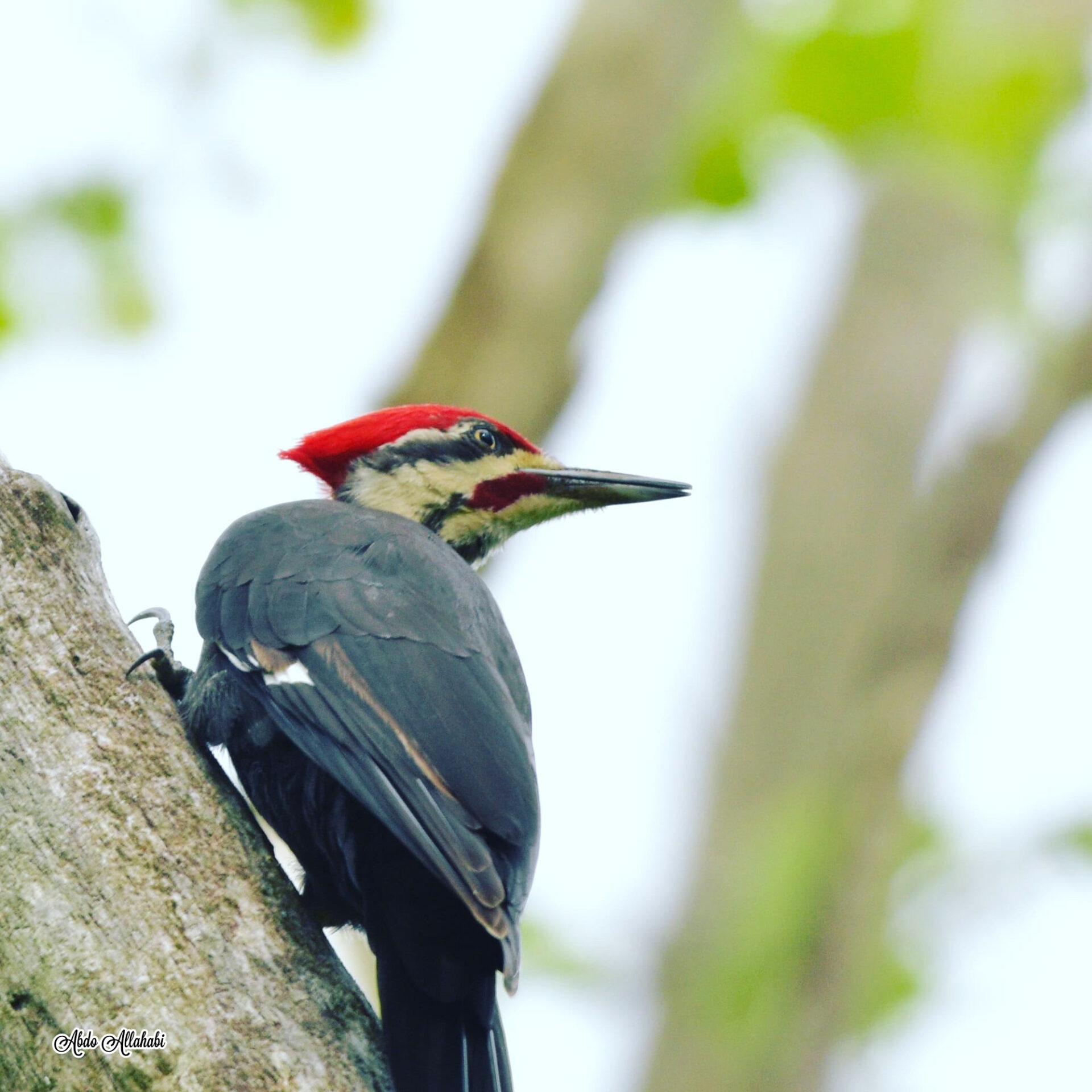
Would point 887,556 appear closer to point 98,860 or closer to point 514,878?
point 514,878

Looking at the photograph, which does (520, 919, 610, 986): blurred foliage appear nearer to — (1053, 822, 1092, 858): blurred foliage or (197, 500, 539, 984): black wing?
(1053, 822, 1092, 858): blurred foliage

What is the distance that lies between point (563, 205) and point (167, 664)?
64.8 inches

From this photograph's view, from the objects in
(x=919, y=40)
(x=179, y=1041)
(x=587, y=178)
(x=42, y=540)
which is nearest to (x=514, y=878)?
(x=179, y=1041)

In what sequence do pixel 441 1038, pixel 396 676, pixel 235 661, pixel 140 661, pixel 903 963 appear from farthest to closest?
pixel 903 963
pixel 235 661
pixel 396 676
pixel 140 661
pixel 441 1038

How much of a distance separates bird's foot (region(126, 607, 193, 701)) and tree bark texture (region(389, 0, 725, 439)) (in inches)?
41.1

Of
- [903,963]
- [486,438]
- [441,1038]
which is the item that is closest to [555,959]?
[903,963]

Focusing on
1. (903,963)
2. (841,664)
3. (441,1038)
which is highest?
(841,664)

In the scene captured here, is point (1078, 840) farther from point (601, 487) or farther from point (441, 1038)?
point (441, 1038)

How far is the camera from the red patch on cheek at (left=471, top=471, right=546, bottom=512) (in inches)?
153

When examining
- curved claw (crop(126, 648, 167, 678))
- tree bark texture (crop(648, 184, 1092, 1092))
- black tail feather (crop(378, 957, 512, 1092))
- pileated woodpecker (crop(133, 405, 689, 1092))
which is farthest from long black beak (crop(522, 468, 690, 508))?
black tail feather (crop(378, 957, 512, 1092))

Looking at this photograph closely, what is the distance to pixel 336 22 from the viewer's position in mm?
4578

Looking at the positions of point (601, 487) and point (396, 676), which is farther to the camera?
point (601, 487)

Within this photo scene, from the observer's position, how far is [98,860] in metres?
2.12

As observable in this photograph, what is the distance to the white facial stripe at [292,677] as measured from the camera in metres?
2.75
